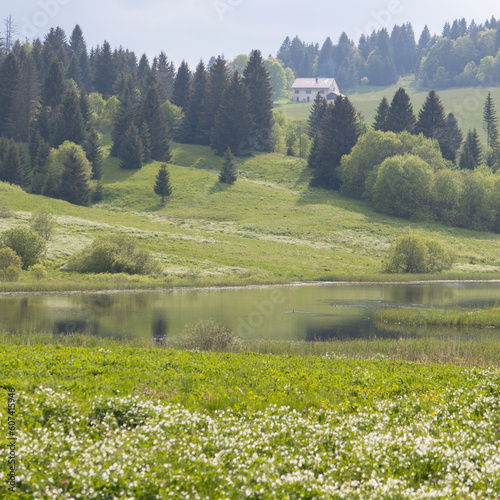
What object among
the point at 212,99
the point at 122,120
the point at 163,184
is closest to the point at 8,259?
the point at 163,184

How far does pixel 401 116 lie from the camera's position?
122 m

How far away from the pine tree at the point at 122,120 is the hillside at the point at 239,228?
5.30 meters

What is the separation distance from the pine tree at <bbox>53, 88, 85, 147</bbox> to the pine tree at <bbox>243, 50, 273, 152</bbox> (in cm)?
4267

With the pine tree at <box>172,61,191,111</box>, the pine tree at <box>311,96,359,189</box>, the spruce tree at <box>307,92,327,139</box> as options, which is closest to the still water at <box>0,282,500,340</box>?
the pine tree at <box>311,96,359,189</box>

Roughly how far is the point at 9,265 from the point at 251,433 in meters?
47.6

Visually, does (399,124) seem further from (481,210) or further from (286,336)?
(286,336)

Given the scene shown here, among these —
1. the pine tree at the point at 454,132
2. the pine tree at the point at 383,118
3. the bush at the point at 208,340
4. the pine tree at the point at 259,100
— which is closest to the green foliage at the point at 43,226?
the bush at the point at 208,340

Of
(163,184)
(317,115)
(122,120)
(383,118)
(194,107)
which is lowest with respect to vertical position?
(163,184)

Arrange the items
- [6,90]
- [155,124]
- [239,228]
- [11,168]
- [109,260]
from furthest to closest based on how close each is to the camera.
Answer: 1. [6,90]
2. [155,124]
3. [11,168]
4. [239,228]
5. [109,260]

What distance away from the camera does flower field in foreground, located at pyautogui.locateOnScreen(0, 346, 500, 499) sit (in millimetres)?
8180

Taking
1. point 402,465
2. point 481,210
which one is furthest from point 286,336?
point 481,210

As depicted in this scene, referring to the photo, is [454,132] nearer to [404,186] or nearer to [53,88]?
[404,186]

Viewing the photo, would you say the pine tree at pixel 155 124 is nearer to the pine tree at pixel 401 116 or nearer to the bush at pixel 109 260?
the pine tree at pixel 401 116

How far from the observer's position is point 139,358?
18.2 meters
